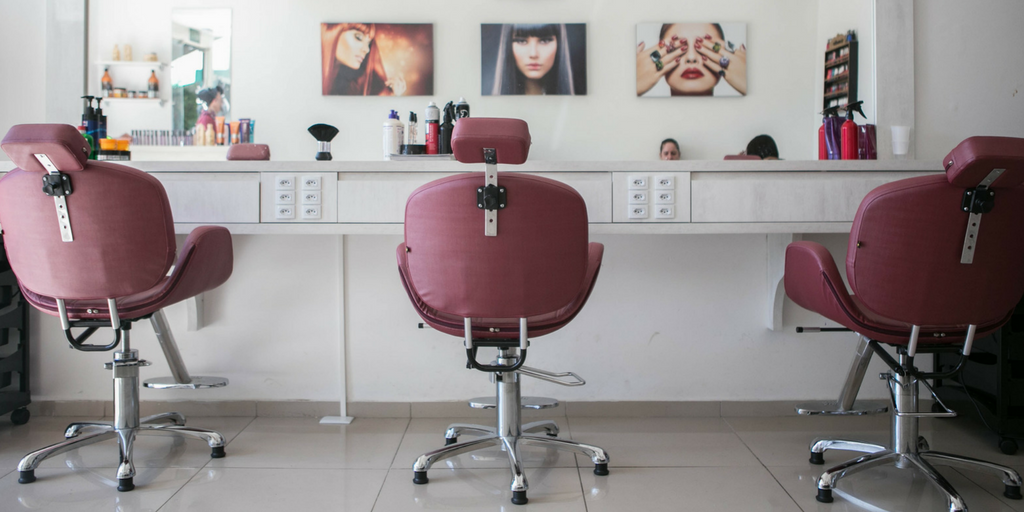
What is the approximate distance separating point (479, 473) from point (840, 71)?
7.40ft

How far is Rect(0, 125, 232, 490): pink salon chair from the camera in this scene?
5.62 ft

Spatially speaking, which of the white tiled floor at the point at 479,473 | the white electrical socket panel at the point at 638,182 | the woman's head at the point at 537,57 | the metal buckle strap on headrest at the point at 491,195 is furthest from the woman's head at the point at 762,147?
the metal buckle strap on headrest at the point at 491,195

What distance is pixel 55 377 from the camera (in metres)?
2.70

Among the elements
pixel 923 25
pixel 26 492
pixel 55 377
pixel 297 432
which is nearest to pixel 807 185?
pixel 923 25

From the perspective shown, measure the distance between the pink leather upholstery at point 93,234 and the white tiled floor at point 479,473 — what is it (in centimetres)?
54

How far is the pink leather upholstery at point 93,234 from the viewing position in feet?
5.73

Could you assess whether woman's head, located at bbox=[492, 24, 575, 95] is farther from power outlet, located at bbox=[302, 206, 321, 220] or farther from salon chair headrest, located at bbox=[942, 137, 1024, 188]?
salon chair headrest, located at bbox=[942, 137, 1024, 188]

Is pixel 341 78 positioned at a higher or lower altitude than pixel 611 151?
higher

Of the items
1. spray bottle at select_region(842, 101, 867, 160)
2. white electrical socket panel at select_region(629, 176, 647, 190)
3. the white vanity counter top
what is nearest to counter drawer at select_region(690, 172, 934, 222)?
the white vanity counter top

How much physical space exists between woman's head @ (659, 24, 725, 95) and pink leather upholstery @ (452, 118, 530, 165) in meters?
1.62

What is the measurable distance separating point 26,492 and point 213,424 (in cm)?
70

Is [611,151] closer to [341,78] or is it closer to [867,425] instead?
[341,78]

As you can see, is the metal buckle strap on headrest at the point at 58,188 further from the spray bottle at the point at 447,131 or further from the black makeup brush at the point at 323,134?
Result: the spray bottle at the point at 447,131

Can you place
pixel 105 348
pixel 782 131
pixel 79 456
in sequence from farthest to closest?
pixel 782 131 < pixel 79 456 < pixel 105 348
